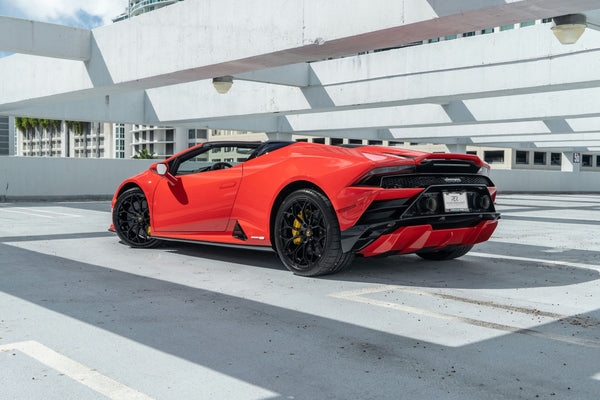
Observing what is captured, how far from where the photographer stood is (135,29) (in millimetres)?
12227

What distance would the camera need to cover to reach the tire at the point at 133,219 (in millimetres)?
7676

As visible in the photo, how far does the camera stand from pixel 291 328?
3.98m

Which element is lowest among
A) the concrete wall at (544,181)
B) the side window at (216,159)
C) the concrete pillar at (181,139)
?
the concrete wall at (544,181)

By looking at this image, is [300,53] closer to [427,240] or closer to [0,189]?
[427,240]

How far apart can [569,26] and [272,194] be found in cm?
478

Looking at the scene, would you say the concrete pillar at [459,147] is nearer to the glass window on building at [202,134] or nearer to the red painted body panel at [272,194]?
the red painted body panel at [272,194]

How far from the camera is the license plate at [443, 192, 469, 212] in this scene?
5.80 m

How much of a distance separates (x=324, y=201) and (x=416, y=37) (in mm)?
3644

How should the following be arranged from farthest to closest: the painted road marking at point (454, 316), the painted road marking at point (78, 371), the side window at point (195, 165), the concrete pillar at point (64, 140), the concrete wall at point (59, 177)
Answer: the concrete pillar at point (64, 140) < the concrete wall at point (59, 177) < the side window at point (195, 165) < the painted road marking at point (454, 316) < the painted road marking at point (78, 371)

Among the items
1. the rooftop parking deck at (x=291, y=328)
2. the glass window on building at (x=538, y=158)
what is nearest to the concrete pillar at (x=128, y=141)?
the glass window on building at (x=538, y=158)

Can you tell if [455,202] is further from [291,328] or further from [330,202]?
[291,328]

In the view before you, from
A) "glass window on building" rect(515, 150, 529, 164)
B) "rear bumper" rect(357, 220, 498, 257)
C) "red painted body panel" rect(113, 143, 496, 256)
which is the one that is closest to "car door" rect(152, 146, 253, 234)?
"red painted body panel" rect(113, 143, 496, 256)

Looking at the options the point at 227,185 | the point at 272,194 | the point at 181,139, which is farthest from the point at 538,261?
the point at 181,139

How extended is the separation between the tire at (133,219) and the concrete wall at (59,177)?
42.2 feet
